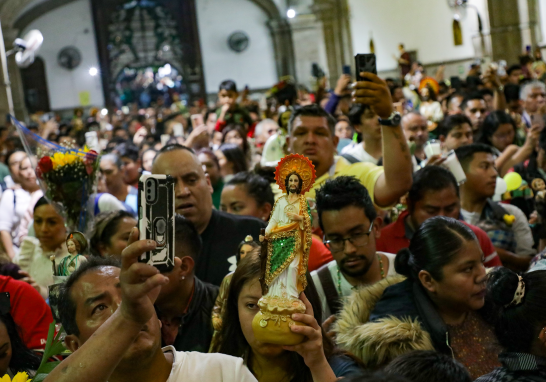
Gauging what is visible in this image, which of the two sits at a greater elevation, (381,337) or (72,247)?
(72,247)

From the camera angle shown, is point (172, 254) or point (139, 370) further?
point (139, 370)

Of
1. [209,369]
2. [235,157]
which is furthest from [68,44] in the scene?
[209,369]

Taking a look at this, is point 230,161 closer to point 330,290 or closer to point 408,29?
point 330,290

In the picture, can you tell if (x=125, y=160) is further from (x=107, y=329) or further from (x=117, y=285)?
(x=107, y=329)

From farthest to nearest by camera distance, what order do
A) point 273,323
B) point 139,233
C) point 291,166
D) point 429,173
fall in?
Result: point 429,173 → point 291,166 → point 273,323 → point 139,233

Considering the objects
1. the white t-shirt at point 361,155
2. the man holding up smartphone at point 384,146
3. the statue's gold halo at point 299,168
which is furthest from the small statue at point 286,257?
the white t-shirt at point 361,155

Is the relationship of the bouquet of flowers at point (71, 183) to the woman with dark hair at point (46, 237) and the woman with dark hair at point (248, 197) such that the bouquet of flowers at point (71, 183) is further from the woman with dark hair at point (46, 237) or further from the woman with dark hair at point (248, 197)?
the woman with dark hair at point (248, 197)

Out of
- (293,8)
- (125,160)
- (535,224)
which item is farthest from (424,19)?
(535,224)

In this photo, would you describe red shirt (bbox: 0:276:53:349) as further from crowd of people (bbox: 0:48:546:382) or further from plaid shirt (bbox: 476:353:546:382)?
plaid shirt (bbox: 476:353:546:382)

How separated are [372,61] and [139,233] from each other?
1893 mm

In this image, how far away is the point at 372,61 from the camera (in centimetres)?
324

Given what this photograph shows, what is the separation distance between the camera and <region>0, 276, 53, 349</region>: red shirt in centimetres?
317

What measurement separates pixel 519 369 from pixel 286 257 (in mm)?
861

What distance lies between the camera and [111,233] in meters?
3.68
